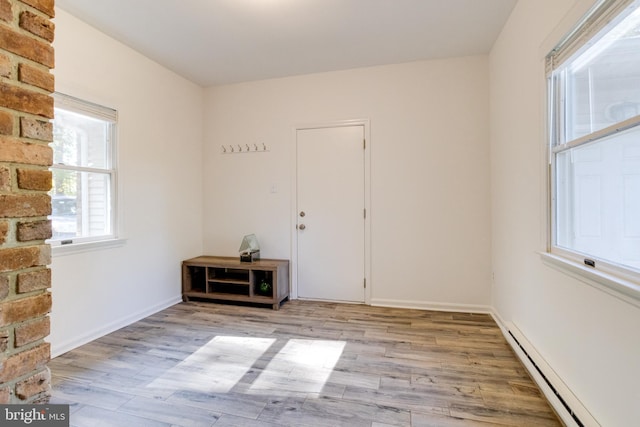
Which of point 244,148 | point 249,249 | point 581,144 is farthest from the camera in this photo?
point 244,148

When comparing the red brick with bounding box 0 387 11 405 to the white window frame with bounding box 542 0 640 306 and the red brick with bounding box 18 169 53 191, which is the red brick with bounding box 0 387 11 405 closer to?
the red brick with bounding box 18 169 53 191

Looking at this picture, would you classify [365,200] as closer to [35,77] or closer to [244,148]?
[244,148]

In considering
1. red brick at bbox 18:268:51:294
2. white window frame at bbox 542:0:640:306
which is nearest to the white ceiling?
white window frame at bbox 542:0:640:306

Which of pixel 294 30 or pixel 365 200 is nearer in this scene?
pixel 294 30

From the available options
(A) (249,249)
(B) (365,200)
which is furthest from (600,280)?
(A) (249,249)

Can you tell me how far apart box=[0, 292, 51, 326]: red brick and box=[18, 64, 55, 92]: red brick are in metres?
0.57

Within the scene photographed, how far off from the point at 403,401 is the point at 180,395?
1.30 m

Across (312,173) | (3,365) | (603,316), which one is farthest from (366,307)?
(3,365)

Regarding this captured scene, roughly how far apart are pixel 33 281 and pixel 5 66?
549 mm

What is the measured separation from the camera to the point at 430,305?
339cm

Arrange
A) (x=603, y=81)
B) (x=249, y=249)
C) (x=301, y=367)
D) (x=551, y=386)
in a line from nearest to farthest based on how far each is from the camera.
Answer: (x=603, y=81), (x=551, y=386), (x=301, y=367), (x=249, y=249)

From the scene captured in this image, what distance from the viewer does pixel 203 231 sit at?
4.14 m

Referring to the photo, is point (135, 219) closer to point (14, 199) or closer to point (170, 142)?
point (170, 142)

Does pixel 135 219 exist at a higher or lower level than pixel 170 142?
lower
